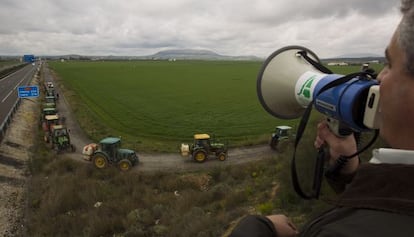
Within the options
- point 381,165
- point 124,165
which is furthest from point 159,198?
point 381,165

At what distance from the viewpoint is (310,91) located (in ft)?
7.68

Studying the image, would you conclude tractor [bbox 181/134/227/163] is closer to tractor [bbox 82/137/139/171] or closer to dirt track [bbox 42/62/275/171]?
dirt track [bbox 42/62/275/171]

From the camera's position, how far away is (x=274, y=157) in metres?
16.9

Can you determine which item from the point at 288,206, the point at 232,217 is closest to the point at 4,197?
the point at 232,217

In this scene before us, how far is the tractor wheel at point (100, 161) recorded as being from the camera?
16003 mm

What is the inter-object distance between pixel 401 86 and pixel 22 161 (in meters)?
19.1

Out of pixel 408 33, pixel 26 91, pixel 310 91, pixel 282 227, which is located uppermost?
pixel 408 33

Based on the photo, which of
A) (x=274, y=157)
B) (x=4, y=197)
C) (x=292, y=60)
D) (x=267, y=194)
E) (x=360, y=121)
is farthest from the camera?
(x=274, y=157)

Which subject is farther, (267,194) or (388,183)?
(267,194)

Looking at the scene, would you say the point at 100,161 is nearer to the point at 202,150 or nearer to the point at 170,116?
the point at 202,150

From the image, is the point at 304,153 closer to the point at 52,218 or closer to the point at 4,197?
the point at 52,218

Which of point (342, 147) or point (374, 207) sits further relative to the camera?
point (342, 147)

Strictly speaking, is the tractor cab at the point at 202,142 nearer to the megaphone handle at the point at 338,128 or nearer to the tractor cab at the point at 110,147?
the tractor cab at the point at 110,147

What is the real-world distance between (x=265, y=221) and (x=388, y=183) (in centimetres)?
59
